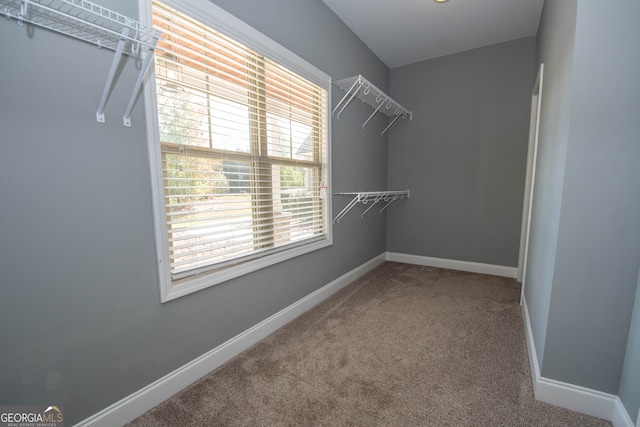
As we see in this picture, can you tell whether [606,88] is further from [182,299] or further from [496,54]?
[496,54]

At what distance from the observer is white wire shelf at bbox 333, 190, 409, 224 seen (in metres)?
2.83

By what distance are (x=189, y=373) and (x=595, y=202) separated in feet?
7.46

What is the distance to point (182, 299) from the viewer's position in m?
1.52

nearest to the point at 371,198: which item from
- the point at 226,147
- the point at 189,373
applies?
the point at 226,147

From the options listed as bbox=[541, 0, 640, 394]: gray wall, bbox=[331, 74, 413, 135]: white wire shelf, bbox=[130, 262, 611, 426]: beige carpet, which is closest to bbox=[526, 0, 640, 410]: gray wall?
bbox=[541, 0, 640, 394]: gray wall

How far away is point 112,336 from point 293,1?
2501 millimetres

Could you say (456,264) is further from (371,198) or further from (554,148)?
(554,148)

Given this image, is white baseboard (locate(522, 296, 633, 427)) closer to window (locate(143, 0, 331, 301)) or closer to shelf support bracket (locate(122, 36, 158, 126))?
window (locate(143, 0, 331, 301))

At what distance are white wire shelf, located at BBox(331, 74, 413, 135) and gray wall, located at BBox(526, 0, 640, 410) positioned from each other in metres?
1.54

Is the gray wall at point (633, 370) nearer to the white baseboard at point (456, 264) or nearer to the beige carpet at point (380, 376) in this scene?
the beige carpet at point (380, 376)

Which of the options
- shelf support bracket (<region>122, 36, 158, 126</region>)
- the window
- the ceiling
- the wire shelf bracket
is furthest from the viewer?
the ceiling

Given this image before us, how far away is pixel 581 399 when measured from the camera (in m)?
1.38

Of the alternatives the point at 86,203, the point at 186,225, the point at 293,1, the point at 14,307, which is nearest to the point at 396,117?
the point at 293,1

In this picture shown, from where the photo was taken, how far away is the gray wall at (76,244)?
99 cm
